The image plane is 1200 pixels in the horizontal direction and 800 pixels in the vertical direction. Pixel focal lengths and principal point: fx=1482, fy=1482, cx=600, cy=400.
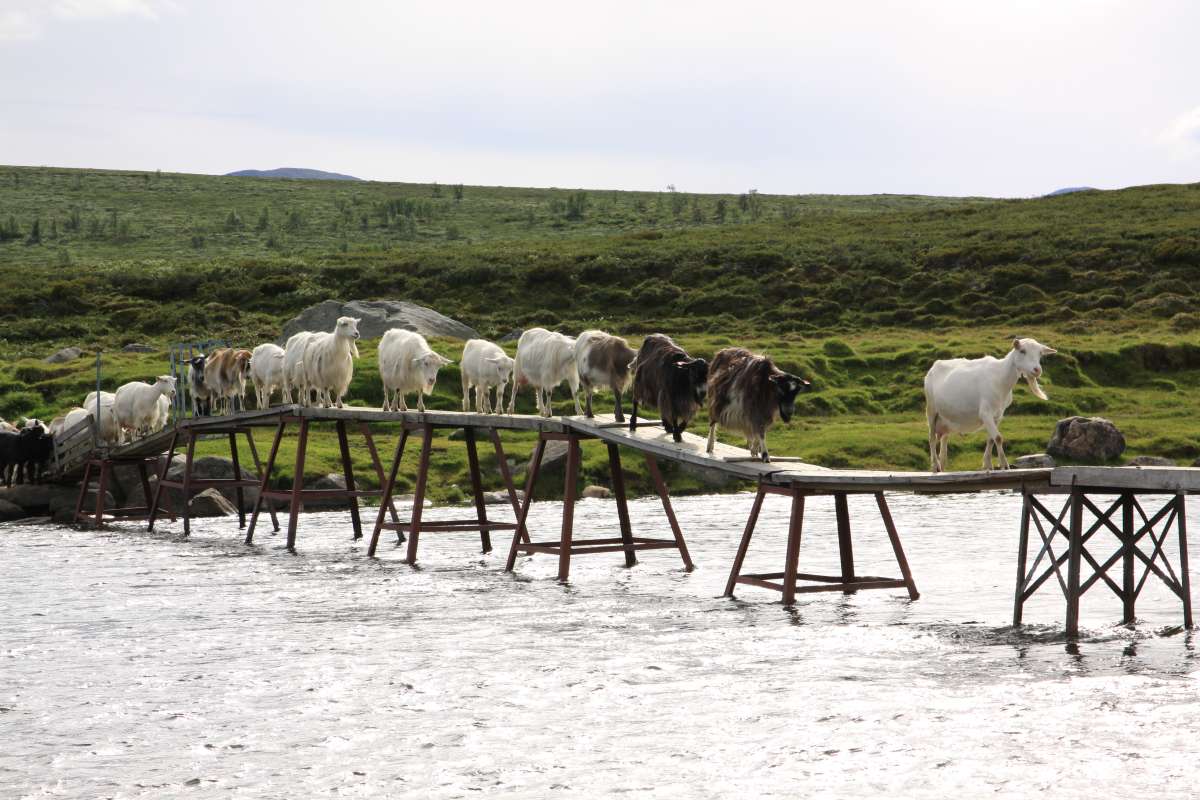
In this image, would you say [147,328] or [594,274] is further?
[594,274]

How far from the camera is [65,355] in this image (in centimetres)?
5275

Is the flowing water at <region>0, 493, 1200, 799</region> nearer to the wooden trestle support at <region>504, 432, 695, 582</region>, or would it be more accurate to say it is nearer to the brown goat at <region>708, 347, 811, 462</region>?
the wooden trestle support at <region>504, 432, 695, 582</region>

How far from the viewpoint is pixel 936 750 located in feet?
40.8

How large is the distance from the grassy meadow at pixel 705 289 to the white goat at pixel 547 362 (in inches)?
497

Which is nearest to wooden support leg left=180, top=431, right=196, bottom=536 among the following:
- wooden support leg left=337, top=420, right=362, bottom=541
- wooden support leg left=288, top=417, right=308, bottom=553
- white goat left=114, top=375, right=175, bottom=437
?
white goat left=114, top=375, right=175, bottom=437

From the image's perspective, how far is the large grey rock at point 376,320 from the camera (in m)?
52.0

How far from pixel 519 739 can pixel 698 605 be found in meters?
7.51

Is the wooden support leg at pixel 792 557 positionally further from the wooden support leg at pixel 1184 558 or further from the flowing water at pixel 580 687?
the wooden support leg at pixel 1184 558

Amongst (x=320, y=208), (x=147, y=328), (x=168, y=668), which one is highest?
(x=320, y=208)

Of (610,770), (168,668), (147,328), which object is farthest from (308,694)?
(147,328)

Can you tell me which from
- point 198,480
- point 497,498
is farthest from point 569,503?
point 198,480

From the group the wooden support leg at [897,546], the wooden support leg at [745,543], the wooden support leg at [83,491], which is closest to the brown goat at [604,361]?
the wooden support leg at [745,543]

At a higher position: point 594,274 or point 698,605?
point 594,274

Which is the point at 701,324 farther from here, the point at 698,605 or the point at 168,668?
the point at 168,668
